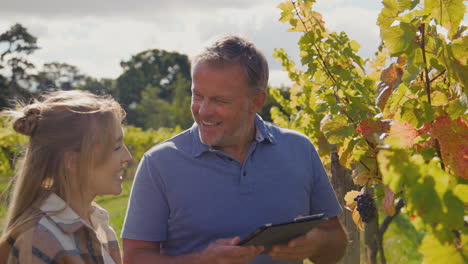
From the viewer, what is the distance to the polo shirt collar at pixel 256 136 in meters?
2.42

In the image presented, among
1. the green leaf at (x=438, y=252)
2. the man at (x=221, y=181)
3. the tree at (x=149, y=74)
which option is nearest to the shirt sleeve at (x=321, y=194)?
the man at (x=221, y=181)

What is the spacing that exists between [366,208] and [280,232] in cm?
41

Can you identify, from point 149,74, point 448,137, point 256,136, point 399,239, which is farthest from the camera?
point 149,74

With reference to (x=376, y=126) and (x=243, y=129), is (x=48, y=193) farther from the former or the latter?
(x=376, y=126)

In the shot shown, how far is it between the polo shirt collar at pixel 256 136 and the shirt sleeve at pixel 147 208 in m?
0.21

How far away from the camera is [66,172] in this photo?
246 centimetres

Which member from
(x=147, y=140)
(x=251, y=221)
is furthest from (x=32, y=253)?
(x=147, y=140)

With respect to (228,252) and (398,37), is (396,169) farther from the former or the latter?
(228,252)

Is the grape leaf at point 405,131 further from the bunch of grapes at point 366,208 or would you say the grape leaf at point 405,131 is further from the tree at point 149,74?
the tree at point 149,74

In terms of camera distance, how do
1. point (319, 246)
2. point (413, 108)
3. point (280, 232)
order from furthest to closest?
point (319, 246)
point (280, 232)
point (413, 108)

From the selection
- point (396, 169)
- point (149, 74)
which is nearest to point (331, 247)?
point (396, 169)

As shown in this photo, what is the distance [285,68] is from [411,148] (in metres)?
3.91

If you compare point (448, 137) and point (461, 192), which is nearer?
point (461, 192)

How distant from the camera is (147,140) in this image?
18.5 metres
